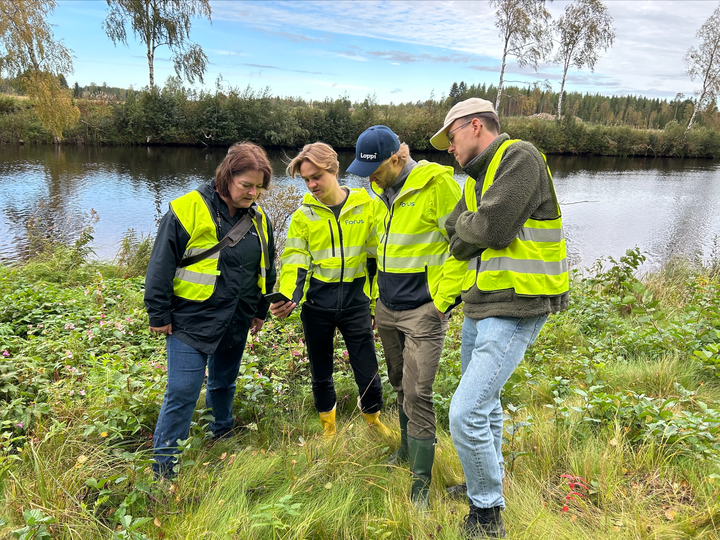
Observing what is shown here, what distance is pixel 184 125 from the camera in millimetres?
26906

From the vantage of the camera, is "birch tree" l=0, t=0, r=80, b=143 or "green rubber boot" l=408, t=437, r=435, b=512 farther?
"birch tree" l=0, t=0, r=80, b=143

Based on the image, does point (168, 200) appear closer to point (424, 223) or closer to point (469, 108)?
point (424, 223)

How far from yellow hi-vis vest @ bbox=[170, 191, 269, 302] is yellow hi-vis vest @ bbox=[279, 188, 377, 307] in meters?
0.44

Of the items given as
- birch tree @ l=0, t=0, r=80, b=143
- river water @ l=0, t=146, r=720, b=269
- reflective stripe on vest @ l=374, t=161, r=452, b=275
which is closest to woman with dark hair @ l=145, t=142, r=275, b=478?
reflective stripe on vest @ l=374, t=161, r=452, b=275

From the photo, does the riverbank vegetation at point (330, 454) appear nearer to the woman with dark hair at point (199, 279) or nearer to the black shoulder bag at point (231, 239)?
the woman with dark hair at point (199, 279)

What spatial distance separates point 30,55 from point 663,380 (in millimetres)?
21602

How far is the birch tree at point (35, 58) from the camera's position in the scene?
15340 mm

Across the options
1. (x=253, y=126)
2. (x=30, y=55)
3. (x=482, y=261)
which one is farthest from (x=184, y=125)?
(x=482, y=261)

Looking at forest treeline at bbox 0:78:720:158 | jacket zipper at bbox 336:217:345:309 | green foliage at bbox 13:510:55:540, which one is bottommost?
green foliage at bbox 13:510:55:540

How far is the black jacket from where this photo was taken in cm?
234

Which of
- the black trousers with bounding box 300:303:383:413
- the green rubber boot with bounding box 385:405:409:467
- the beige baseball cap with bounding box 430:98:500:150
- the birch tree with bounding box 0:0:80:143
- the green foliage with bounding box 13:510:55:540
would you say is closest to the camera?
the green foliage with bounding box 13:510:55:540

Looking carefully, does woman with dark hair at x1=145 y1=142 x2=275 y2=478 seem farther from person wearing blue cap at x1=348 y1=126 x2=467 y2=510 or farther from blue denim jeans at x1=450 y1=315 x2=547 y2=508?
blue denim jeans at x1=450 y1=315 x2=547 y2=508

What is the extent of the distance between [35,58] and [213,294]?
64.9ft

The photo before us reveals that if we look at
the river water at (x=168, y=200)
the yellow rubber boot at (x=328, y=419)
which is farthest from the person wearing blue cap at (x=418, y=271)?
the river water at (x=168, y=200)
